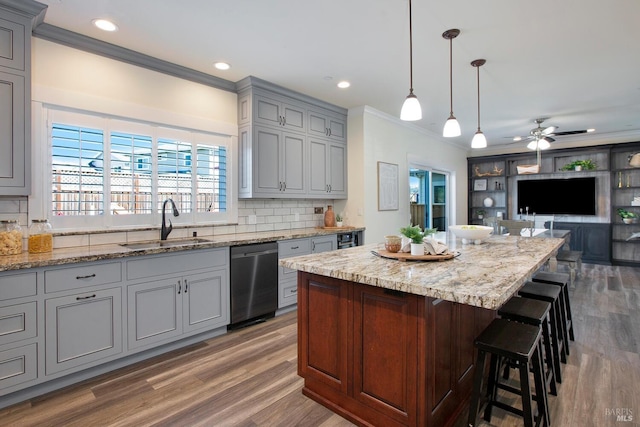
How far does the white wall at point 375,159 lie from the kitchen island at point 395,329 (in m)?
2.67

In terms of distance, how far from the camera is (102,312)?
97.5 inches

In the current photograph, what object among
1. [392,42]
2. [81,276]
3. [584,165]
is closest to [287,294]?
[81,276]

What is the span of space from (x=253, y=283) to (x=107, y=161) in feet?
5.74

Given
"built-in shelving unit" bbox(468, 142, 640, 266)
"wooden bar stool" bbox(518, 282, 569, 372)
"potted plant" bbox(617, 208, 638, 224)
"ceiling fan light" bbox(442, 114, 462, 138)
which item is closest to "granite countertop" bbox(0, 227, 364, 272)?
"ceiling fan light" bbox(442, 114, 462, 138)

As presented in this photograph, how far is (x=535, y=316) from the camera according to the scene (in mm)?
2033

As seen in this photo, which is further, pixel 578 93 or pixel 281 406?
pixel 578 93

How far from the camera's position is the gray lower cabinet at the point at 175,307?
8.73 feet

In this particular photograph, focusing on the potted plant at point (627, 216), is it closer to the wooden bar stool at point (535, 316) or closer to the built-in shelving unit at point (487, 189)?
the built-in shelving unit at point (487, 189)

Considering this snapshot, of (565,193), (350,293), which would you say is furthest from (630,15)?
(565,193)

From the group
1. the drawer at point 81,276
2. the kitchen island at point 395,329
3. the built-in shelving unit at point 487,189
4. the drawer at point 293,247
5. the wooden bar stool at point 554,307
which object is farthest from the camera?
the built-in shelving unit at point 487,189

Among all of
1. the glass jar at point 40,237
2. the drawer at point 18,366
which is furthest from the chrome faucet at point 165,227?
the drawer at point 18,366

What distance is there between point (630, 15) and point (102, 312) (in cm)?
455

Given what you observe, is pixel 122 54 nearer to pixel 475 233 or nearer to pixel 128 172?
pixel 128 172

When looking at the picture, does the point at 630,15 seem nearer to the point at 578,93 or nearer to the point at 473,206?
the point at 578,93
